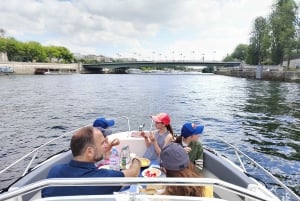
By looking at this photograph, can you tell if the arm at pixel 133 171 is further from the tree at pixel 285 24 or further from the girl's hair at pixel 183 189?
the tree at pixel 285 24

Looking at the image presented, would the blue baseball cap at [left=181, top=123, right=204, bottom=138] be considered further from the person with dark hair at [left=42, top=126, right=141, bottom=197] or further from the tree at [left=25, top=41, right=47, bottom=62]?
the tree at [left=25, top=41, right=47, bottom=62]

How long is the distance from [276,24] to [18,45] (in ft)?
264

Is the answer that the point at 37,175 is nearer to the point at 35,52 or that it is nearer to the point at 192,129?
the point at 192,129

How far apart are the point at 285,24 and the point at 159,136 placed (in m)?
61.5

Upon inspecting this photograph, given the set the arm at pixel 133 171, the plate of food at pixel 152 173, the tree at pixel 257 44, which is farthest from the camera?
the tree at pixel 257 44

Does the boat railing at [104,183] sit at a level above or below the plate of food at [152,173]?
above

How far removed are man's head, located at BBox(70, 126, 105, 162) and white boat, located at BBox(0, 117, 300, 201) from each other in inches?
19.2

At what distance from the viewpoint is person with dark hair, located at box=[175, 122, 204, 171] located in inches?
182

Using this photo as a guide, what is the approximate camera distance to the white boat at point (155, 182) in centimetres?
199

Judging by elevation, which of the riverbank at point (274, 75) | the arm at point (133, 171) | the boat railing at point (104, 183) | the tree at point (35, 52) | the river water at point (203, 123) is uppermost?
the tree at point (35, 52)

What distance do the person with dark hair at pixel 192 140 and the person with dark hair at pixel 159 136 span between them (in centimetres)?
50

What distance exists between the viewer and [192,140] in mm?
4789

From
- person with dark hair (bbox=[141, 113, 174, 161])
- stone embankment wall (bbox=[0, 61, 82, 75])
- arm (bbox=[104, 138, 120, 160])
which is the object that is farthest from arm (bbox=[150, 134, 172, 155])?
stone embankment wall (bbox=[0, 61, 82, 75])

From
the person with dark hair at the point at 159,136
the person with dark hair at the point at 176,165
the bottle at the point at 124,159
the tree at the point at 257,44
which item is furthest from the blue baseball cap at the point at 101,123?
the tree at the point at 257,44
